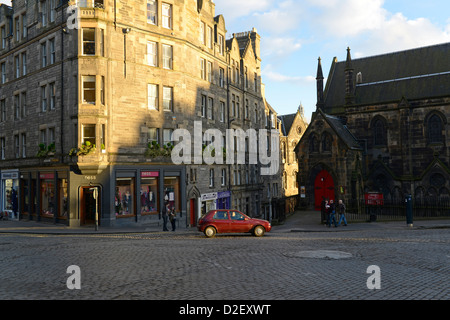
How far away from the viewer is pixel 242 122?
4194 centimetres

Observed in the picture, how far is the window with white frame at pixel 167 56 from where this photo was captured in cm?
2992

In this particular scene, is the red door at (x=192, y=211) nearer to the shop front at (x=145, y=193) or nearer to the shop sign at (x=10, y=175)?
the shop front at (x=145, y=193)

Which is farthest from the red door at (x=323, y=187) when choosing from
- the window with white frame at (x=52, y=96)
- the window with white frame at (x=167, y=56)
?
the window with white frame at (x=52, y=96)

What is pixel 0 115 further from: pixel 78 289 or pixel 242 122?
pixel 78 289

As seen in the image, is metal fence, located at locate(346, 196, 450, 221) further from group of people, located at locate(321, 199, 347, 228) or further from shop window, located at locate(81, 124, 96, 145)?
shop window, located at locate(81, 124, 96, 145)

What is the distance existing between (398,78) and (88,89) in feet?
104

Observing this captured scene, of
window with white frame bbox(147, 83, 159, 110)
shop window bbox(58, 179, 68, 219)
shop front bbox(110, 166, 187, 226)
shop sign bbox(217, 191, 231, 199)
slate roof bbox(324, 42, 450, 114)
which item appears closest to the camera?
shop front bbox(110, 166, 187, 226)

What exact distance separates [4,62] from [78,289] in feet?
107

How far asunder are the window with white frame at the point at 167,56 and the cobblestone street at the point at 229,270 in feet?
55.8

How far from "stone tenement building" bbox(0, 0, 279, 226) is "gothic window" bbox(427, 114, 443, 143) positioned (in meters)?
20.6

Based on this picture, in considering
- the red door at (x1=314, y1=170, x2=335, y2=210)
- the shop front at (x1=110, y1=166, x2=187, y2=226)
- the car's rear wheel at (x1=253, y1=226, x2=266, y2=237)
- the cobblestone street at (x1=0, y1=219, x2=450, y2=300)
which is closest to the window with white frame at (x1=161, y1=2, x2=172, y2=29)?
the shop front at (x1=110, y1=166, x2=187, y2=226)

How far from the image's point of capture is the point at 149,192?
28625mm

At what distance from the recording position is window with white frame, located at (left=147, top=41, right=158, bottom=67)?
29062 millimetres

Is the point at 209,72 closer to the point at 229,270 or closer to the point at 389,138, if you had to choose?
the point at 389,138
